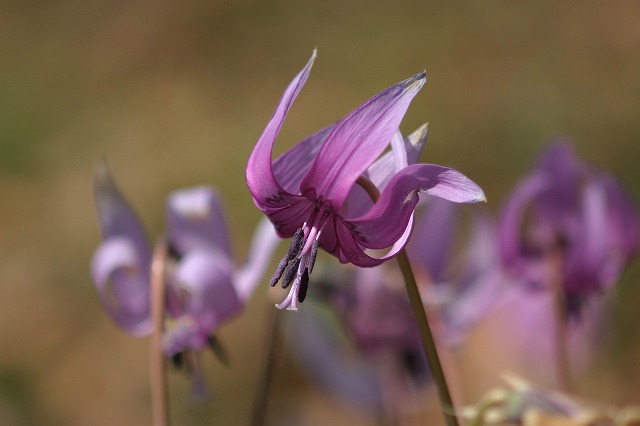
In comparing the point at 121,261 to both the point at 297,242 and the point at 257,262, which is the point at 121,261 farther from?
the point at 297,242

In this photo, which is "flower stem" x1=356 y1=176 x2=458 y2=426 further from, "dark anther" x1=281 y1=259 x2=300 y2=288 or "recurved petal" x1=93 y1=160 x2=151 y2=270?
"recurved petal" x1=93 y1=160 x2=151 y2=270

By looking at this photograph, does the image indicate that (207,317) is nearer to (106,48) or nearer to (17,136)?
(17,136)

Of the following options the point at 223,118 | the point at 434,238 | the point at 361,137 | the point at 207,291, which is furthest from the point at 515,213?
the point at 223,118

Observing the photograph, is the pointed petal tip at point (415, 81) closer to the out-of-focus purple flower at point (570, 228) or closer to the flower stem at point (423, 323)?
the flower stem at point (423, 323)

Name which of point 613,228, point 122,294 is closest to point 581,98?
point 613,228

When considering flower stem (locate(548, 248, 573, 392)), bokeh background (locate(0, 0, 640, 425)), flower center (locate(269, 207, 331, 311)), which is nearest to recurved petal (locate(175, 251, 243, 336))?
flower center (locate(269, 207, 331, 311))

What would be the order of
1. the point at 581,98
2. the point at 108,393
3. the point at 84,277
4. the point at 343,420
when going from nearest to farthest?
the point at 343,420
the point at 108,393
the point at 84,277
the point at 581,98
